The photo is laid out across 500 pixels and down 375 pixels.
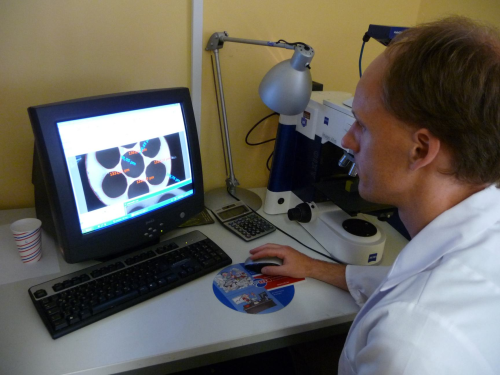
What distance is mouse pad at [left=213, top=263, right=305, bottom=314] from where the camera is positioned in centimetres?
92

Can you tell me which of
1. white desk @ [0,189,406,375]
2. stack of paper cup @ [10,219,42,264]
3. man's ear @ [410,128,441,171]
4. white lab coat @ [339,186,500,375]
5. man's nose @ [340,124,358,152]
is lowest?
white desk @ [0,189,406,375]

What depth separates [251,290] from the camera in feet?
3.18

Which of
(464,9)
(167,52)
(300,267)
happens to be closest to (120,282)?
(300,267)

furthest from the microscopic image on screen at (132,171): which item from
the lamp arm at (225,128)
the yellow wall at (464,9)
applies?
the yellow wall at (464,9)

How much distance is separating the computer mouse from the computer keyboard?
0.06 meters

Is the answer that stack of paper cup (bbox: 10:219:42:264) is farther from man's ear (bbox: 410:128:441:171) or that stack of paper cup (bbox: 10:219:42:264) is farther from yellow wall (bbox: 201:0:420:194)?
man's ear (bbox: 410:128:441:171)

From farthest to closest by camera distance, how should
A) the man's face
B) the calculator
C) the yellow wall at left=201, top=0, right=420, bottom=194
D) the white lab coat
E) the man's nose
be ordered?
the yellow wall at left=201, top=0, right=420, bottom=194 < the calculator < the man's nose < the man's face < the white lab coat

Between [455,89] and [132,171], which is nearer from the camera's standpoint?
[455,89]

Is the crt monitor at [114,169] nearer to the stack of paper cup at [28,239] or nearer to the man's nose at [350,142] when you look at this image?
the stack of paper cup at [28,239]

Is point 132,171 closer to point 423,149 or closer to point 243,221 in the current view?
point 243,221

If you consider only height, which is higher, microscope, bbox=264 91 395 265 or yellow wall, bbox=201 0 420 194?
yellow wall, bbox=201 0 420 194

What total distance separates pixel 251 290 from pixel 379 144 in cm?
48

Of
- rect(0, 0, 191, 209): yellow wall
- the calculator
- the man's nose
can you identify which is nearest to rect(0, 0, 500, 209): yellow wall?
rect(0, 0, 191, 209): yellow wall

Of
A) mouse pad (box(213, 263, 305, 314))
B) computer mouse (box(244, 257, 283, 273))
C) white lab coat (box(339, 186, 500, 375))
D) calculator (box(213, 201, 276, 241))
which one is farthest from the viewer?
calculator (box(213, 201, 276, 241))
